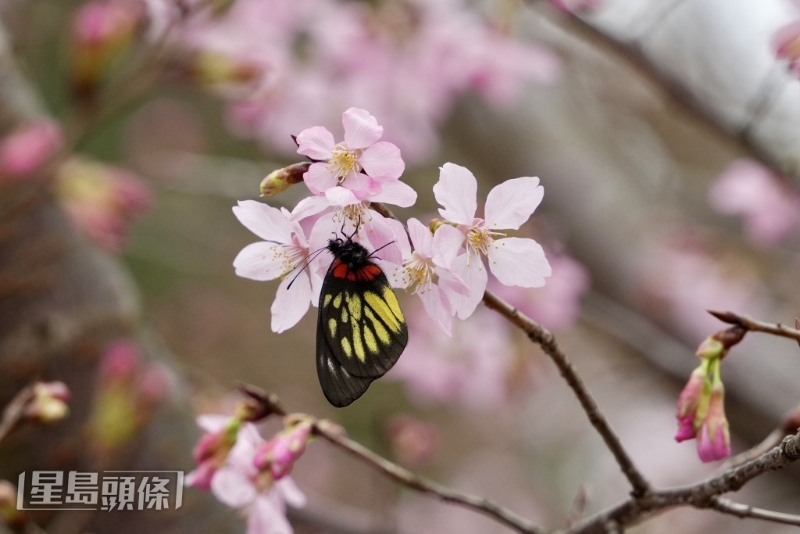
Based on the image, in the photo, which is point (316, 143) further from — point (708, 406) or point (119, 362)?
point (119, 362)

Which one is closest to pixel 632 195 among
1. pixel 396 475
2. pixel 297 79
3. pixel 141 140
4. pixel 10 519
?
pixel 297 79

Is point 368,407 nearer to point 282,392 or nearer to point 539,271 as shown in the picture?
point 282,392

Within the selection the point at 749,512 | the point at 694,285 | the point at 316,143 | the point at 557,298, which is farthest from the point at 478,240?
the point at 694,285

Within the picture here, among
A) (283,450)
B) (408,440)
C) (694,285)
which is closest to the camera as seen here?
(283,450)

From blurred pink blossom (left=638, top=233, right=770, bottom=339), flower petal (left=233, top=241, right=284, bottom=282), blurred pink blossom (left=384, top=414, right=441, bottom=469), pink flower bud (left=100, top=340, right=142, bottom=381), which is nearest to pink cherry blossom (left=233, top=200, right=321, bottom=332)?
flower petal (left=233, top=241, right=284, bottom=282)

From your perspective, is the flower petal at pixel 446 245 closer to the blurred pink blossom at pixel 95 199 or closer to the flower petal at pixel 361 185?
the flower petal at pixel 361 185
